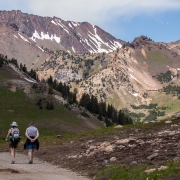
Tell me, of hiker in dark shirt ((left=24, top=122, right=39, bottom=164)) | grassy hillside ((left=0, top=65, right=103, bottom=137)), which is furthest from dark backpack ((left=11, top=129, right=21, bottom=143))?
grassy hillside ((left=0, top=65, right=103, bottom=137))

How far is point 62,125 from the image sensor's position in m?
125

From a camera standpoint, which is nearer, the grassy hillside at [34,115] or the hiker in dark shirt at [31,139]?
the hiker in dark shirt at [31,139]

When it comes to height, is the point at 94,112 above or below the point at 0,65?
below

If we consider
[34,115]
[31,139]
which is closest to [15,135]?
[31,139]

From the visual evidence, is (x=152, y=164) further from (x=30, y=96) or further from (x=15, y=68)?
(x=15, y=68)

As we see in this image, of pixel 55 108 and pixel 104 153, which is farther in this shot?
pixel 55 108

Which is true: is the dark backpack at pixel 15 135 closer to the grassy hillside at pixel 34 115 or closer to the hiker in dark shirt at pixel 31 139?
the hiker in dark shirt at pixel 31 139

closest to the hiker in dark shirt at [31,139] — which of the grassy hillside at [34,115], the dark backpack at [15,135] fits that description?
the dark backpack at [15,135]

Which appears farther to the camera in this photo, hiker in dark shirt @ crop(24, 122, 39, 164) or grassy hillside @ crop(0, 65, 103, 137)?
grassy hillside @ crop(0, 65, 103, 137)

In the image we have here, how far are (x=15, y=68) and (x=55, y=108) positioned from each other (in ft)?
210

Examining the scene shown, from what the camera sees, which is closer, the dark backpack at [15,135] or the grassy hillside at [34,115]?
the dark backpack at [15,135]

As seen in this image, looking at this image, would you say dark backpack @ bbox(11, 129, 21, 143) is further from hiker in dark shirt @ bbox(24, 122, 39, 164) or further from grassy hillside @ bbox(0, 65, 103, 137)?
grassy hillside @ bbox(0, 65, 103, 137)

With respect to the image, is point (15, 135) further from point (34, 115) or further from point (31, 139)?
point (34, 115)


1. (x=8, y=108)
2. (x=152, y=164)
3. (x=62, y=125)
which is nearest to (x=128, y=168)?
(x=152, y=164)
